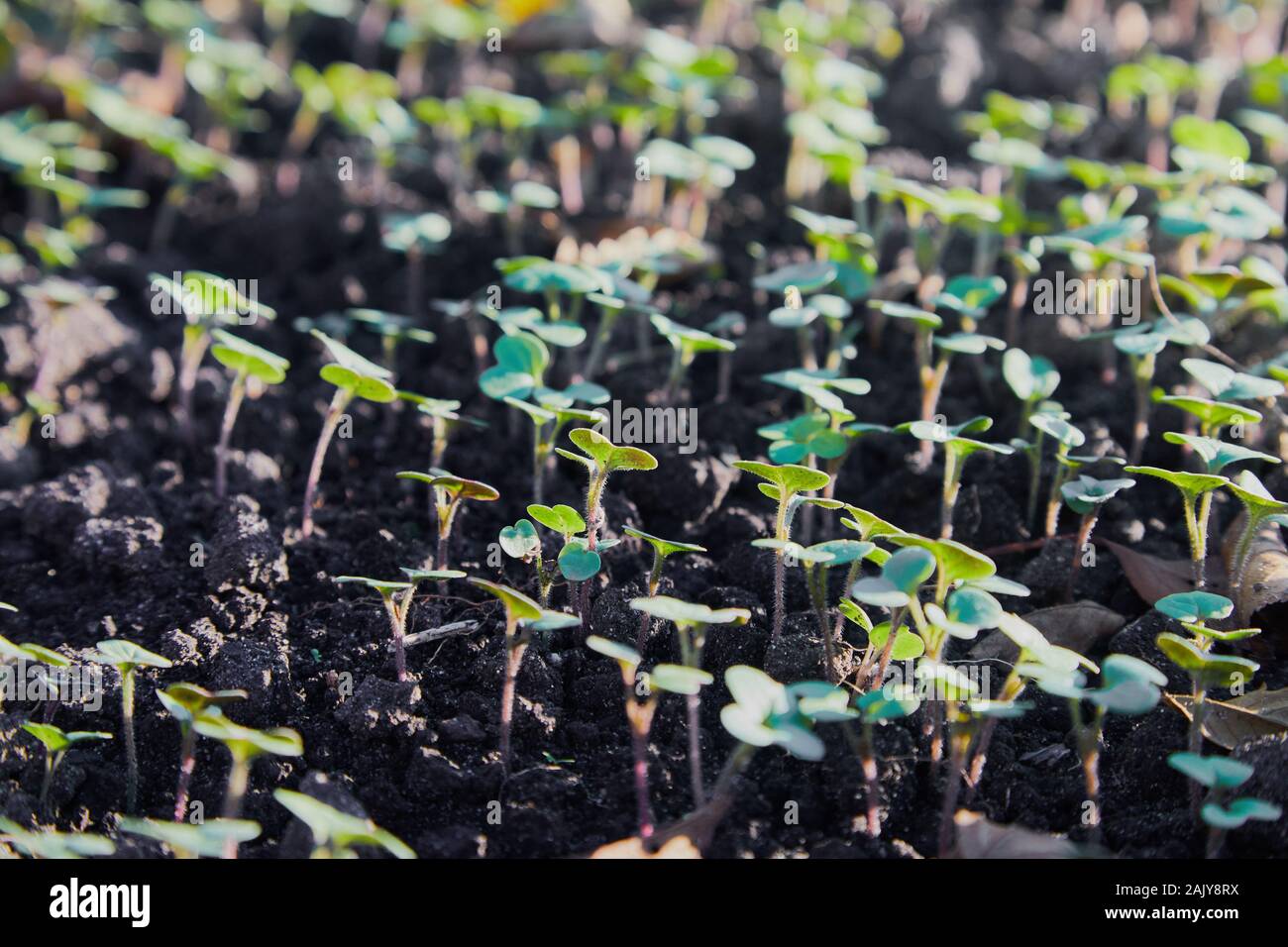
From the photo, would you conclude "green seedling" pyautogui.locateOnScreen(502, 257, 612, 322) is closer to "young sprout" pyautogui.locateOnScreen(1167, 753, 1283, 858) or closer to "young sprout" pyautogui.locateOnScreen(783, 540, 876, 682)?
"young sprout" pyautogui.locateOnScreen(783, 540, 876, 682)

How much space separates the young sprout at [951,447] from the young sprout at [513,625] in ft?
2.77

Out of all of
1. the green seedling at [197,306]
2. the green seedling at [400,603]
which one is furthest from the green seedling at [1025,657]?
the green seedling at [197,306]

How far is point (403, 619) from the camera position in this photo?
2.39m

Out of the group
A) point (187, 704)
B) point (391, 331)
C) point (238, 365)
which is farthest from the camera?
point (391, 331)

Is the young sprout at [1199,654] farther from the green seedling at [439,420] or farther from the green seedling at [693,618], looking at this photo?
the green seedling at [439,420]

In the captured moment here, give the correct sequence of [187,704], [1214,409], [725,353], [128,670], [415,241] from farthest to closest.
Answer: [415,241] → [725,353] → [1214,409] → [128,670] → [187,704]

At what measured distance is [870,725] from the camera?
2.19 m

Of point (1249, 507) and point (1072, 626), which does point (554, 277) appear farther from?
point (1249, 507)

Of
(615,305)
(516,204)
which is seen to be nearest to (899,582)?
(615,305)

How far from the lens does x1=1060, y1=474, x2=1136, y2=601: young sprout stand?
8.27 feet

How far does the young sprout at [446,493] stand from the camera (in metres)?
2.40

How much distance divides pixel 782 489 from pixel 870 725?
0.50 meters
